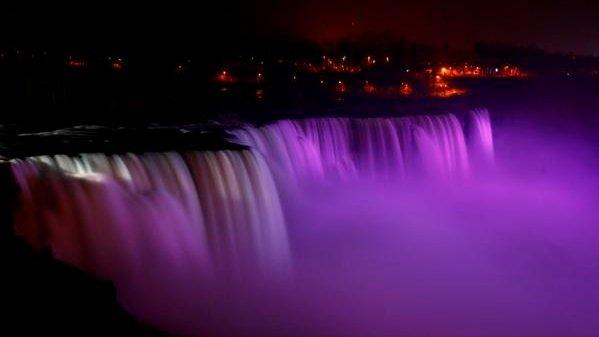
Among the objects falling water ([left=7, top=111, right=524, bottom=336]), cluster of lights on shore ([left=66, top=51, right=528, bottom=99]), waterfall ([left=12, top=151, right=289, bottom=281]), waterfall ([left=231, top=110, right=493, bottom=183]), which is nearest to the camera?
waterfall ([left=12, top=151, right=289, bottom=281])

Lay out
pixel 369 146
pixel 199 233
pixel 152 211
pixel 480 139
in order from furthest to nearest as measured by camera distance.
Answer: pixel 480 139 < pixel 369 146 < pixel 199 233 < pixel 152 211

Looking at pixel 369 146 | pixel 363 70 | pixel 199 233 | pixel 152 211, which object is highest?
pixel 363 70

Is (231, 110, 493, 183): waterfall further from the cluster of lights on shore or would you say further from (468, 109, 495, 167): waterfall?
the cluster of lights on shore

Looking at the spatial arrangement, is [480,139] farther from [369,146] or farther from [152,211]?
[152,211]

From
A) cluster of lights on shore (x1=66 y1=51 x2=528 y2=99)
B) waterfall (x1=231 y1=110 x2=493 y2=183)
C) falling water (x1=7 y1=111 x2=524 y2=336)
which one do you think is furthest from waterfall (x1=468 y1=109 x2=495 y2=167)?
falling water (x1=7 y1=111 x2=524 y2=336)

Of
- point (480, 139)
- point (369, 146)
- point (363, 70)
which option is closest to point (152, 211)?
point (369, 146)

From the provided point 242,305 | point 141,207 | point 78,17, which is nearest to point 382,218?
point 242,305
